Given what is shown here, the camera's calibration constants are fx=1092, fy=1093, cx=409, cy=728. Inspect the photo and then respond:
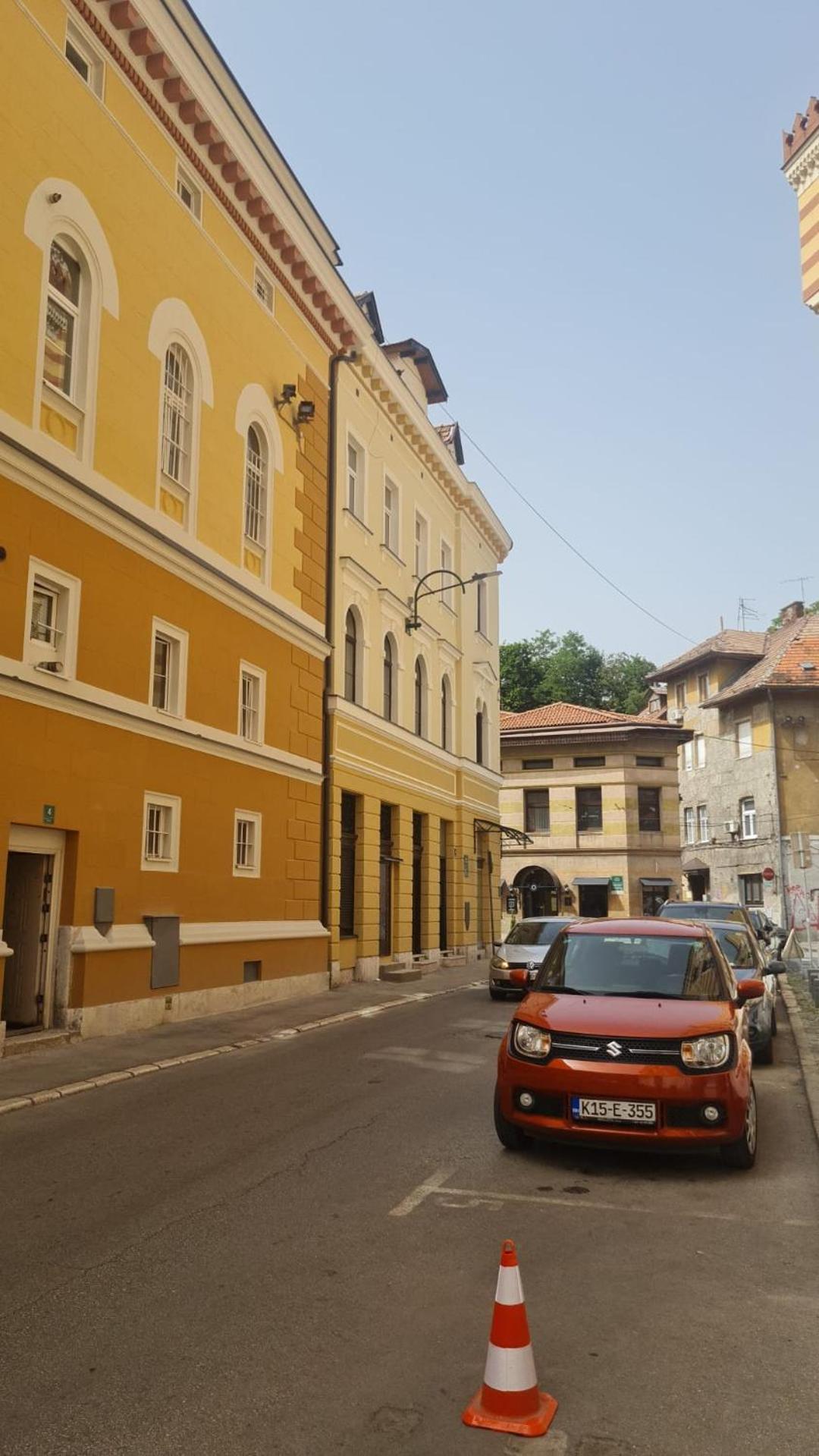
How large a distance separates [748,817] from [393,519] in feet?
94.4

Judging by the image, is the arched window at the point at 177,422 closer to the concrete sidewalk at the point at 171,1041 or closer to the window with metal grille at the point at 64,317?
the window with metal grille at the point at 64,317

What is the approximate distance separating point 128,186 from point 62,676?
23.7ft

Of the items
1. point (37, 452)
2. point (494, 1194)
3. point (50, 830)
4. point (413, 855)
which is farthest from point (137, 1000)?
Result: point (413, 855)

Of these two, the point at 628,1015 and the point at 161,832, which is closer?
the point at 628,1015

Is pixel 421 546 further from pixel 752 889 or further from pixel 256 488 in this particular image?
pixel 752 889

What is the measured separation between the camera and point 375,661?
2514 cm

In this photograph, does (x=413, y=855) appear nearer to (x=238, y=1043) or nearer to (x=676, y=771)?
(x=238, y=1043)

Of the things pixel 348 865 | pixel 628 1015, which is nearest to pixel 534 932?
pixel 348 865

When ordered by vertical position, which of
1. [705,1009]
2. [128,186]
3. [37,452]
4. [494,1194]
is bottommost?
[494,1194]

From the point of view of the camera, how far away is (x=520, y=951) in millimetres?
19797

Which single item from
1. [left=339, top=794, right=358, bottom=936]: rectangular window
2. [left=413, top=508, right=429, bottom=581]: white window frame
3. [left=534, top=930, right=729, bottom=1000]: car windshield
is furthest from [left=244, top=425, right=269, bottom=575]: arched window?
[left=534, top=930, right=729, bottom=1000]: car windshield

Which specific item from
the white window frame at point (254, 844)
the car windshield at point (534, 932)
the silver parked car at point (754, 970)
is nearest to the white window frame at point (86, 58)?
the white window frame at point (254, 844)

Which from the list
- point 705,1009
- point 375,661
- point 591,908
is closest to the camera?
point 705,1009

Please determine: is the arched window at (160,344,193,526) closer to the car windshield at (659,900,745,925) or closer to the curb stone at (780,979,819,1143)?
the car windshield at (659,900,745,925)
